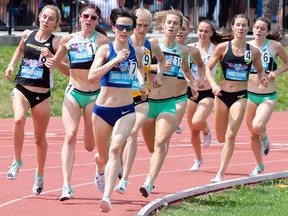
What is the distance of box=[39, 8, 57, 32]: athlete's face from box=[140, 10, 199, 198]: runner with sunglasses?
1.36 m

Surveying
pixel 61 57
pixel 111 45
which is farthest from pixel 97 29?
pixel 111 45

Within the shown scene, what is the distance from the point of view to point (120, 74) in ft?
34.9

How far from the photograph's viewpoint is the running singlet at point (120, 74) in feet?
34.8

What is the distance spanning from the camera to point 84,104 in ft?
38.1

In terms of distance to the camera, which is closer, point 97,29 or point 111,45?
point 111,45

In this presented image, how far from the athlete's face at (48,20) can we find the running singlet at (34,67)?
16 cm

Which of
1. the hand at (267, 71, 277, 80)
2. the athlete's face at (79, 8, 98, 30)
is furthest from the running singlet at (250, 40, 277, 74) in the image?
the athlete's face at (79, 8, 98, 30)

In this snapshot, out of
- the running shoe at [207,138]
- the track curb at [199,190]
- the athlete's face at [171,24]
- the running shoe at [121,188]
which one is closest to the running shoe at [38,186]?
the running shoe at [121,188]

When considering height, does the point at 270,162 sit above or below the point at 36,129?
below

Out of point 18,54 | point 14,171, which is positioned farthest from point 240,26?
point 14,171

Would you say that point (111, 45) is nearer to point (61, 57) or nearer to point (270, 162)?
point (61, 57)

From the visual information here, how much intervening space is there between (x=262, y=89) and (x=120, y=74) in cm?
425

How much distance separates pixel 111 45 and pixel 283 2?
21.8 metres

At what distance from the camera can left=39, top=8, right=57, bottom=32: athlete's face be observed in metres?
11.8
